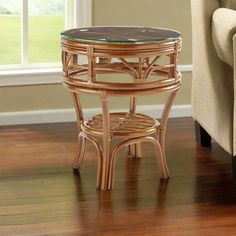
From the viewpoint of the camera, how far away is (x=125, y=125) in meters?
3.10

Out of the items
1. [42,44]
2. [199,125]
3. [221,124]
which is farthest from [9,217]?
[42,44]

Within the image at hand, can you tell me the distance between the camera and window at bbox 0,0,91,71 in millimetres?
3830

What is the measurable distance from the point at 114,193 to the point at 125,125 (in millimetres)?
336

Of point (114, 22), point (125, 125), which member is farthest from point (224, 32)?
point (114, 22)

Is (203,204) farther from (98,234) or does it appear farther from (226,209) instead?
(98,234)

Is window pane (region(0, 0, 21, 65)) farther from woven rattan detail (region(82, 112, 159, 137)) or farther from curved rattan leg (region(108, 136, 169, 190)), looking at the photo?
curved rattan leg (region(108, 136, 169, 190))

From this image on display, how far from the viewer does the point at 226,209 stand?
2791mm

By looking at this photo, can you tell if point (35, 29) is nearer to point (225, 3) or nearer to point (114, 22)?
point (114, 22)

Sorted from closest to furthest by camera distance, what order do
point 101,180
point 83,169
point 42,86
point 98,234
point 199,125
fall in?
point 98,234 → point 101,180 → point 83,169 → point 199,125 → point 42,86

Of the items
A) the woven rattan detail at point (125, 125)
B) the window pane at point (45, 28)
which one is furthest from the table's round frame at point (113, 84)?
the window pane at point (45, 28)

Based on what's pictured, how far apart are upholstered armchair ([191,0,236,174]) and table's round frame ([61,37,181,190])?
7.6 inches

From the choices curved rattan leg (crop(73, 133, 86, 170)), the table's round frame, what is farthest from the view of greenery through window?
curved rattan leg (crop(73, 133, 86, 170))

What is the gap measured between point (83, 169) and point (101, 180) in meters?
0.25

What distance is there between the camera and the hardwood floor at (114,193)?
2.62 meters
